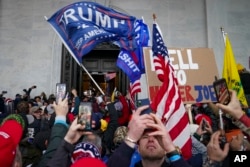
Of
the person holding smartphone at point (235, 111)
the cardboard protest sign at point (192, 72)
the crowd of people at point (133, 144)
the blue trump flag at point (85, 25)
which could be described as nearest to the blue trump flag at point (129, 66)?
the blue trump flag at point (85, 25)

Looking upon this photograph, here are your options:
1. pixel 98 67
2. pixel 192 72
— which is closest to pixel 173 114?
pixel 192 72

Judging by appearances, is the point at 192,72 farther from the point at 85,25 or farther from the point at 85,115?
the point at 85,115

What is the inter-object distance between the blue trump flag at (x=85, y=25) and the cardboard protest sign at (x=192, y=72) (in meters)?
1.24

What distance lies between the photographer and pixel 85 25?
586cm

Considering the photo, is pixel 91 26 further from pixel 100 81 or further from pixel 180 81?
pixel 100 81

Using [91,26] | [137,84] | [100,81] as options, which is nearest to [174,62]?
[137,84]

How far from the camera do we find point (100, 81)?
674 inches

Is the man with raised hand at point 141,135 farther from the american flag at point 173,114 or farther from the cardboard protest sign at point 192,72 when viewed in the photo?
the cardboard protest sign at point 192,72

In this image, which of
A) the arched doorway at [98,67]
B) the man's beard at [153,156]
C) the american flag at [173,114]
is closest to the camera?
the man's beard at [153,156]

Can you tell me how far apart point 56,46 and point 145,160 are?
12.3 m

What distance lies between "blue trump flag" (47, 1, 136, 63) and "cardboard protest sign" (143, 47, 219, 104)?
1.24m

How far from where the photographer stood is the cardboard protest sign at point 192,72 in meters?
4.67

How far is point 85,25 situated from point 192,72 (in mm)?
2118

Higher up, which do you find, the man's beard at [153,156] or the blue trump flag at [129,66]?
the blue trump flag at [129,66]
